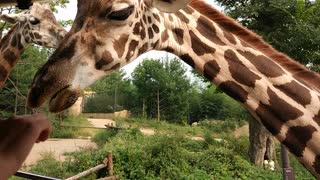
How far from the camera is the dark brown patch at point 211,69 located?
1.80 meters

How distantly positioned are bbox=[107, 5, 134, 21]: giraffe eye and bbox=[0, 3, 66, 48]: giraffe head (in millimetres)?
1301

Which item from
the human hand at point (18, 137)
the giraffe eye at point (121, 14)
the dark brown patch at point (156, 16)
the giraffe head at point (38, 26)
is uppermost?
the giraffe head at point (38, 26)

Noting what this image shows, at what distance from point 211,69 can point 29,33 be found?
5.40ft

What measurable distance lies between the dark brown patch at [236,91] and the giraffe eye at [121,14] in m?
0.48

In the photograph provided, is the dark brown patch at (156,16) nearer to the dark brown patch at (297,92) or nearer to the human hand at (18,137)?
the dark brown patch at (297,92)

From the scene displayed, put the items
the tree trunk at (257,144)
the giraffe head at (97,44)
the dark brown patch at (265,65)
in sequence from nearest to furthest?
the giraffe head at (97,44) < the dark brown patch at (265,65) < the tree trunk at (257,144)

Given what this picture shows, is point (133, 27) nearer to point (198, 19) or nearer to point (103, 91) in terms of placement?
point (198, 19)

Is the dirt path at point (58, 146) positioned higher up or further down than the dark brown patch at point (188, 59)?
further down

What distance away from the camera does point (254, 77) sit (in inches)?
69.2

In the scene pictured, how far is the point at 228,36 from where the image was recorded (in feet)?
6.19

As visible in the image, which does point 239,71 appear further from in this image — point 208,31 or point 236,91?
point 208,31

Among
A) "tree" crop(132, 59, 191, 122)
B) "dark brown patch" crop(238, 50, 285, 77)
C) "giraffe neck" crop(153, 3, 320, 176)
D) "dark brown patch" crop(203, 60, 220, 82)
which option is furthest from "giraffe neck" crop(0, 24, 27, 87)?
"tree" crop(132, 59, 191, 122)

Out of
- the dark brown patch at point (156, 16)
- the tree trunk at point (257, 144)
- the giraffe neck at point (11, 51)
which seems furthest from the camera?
the tree trunk at point (257, 144)

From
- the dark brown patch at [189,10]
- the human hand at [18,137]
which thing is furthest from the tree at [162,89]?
the human hand at [18,137]
